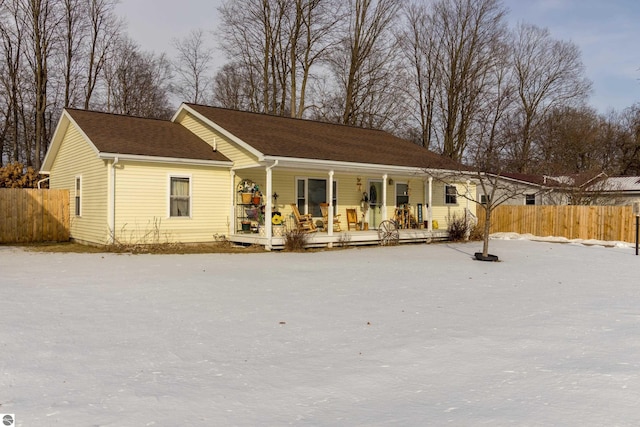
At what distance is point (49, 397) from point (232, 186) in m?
13.0

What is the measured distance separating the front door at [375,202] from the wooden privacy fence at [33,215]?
11.2 metres

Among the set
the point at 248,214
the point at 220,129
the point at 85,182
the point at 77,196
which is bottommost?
the point at 248,214

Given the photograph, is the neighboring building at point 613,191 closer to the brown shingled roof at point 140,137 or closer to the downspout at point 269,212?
the downspout at point 269,212

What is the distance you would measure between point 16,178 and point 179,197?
448 inches

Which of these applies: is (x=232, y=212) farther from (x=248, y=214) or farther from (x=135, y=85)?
(x=135, y=85)

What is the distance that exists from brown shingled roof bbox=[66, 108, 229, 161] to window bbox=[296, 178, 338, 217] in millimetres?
2905

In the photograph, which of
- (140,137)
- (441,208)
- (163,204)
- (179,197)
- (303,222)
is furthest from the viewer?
(441,208)

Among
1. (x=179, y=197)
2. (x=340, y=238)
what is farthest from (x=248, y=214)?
(x=340, y=238)

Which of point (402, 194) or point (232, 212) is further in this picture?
point (402, 194)

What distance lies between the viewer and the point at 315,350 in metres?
4.89

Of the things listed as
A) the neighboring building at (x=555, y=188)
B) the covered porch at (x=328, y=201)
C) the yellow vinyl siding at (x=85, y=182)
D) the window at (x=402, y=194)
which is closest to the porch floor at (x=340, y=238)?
the covered porch at (x=328, y=201)

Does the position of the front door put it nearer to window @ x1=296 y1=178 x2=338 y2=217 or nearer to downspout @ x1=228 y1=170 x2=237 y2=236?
window @ x1=296 y1=178 x2=338 y2=217

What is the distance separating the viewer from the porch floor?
14974 mm

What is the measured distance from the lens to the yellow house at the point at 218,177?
1453 cm
